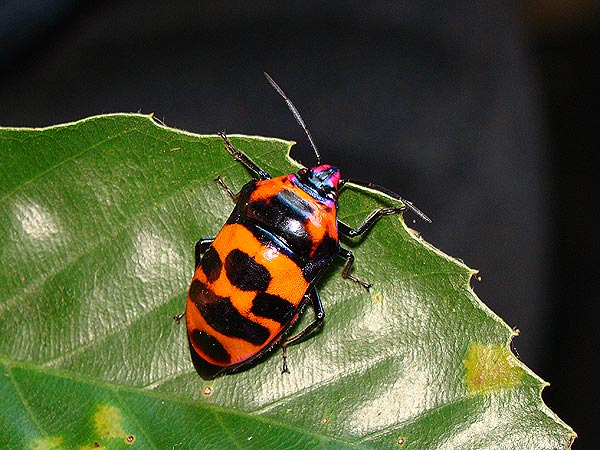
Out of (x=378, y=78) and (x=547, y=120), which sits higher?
(x=378, y=78)

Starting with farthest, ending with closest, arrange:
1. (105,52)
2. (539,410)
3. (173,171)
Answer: (105,52) → (173,171) → (539,410)

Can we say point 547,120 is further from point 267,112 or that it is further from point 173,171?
point 173,171

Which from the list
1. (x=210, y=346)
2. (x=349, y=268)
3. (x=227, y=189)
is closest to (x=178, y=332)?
(x=210, y=346)

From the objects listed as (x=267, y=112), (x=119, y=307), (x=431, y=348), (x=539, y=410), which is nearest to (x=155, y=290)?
(x=119, y=307)

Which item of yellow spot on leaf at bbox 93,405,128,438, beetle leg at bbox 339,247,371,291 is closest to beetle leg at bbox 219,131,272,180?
beetle leg at bbox 339,247,371,291

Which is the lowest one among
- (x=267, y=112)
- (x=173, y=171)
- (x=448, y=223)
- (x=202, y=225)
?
(x=448, y=223)
